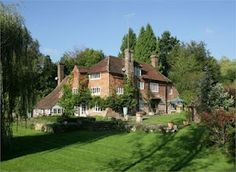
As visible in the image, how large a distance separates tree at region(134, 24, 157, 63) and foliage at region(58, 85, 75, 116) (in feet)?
94.8

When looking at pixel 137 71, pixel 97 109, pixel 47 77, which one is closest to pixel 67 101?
pixel 97 109

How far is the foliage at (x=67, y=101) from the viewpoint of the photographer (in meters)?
54.9

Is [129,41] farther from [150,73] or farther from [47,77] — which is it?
[150,73]

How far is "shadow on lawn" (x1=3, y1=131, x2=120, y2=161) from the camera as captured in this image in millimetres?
24453

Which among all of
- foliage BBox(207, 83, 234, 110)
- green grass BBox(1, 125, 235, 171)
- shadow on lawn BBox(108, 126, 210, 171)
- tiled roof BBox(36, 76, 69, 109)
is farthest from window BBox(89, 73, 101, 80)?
shadow on lawn BBox(108, 126, 210, 171)

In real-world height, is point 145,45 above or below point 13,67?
above

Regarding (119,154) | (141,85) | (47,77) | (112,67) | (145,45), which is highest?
(145,45)

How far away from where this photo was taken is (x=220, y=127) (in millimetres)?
23500

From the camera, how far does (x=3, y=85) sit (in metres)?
22.0

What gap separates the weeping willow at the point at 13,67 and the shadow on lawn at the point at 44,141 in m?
1.78

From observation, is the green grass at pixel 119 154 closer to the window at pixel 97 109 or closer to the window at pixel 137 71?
the window at pixel 97 109

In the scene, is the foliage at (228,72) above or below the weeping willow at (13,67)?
above

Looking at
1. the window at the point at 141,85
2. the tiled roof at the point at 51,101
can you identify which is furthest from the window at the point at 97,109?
the tiled roof at the point at 51,101

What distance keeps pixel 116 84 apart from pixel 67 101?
756 centimetres
